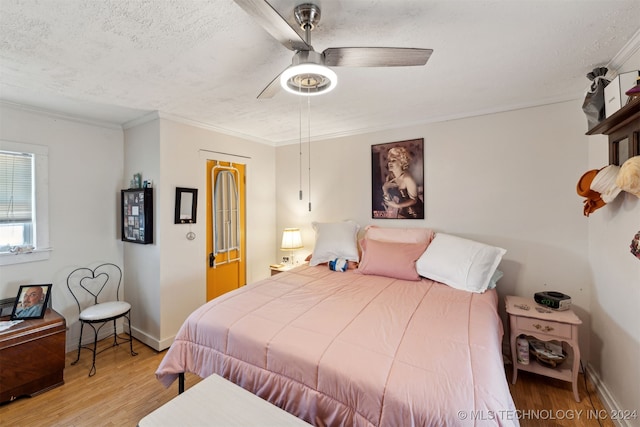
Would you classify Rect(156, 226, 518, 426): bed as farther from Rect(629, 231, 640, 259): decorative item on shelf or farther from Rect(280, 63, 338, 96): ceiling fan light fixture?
Rect(280, 63, 338, 96): ceiling fan light fixture

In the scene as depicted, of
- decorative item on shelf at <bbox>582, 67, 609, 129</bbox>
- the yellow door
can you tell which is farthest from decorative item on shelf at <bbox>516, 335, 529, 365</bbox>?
Answer: the yellow door

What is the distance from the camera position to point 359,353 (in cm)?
124

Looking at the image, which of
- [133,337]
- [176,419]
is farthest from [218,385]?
[133,337]

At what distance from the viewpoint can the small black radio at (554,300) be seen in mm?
2020

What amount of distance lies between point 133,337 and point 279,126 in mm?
2915

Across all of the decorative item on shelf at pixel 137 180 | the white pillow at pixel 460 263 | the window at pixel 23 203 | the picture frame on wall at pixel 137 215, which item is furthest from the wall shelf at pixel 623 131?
the window at pixel 23 203

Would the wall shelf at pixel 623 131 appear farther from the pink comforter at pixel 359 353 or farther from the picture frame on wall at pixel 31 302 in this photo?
the picture frame on wall at pixel 31 302

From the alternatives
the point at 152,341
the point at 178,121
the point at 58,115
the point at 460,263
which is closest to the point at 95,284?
the point at 152,341

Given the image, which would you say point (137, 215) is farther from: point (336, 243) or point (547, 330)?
point (547, 330)

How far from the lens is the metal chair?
8.16 ft

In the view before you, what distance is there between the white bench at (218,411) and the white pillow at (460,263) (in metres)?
1.66

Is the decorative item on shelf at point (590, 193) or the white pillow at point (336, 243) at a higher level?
the decorative item on shelf at point (590, 193)

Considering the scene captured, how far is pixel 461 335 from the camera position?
4.50ft

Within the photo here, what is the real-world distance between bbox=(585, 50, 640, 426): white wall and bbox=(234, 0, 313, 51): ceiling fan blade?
1.97 meters
